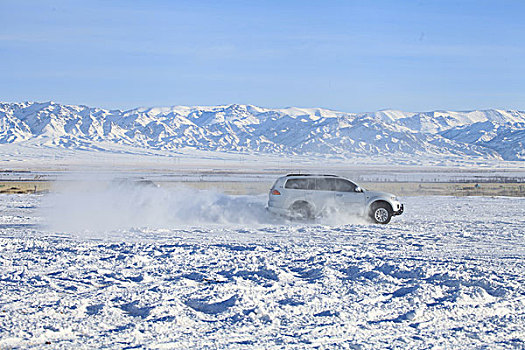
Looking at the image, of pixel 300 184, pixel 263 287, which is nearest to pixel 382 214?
pixel 300 184

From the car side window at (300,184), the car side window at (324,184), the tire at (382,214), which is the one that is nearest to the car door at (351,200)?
the car side window at (324,184)

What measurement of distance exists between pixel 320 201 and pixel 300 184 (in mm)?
803

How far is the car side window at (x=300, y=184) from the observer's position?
64.4 ft

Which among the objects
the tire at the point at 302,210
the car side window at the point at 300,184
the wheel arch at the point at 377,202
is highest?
the car side window at the point at 300,184

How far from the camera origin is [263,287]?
30.9 ft

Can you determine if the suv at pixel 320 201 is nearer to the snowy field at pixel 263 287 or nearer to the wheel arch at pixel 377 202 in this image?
the wheel arch at pixel 377 202

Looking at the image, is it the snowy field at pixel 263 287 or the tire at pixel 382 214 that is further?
the tire at pixel 382 214

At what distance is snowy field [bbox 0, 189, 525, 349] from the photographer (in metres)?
7.13

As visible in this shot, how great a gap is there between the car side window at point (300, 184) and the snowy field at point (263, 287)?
74.9 inches

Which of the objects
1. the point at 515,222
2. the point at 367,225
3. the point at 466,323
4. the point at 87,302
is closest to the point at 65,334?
the point at 87,302

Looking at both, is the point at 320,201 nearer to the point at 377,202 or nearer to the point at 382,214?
the point at 377,202

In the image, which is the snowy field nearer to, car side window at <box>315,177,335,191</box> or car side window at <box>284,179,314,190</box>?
car side window at <box>284,179,314,190</box>

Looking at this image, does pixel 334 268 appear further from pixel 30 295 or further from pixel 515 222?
pixel 515 222

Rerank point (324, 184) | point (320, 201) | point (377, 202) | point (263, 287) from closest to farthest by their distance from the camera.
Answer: point (263, 287), point (320, 201), point (377, 202), point (324, 184)
